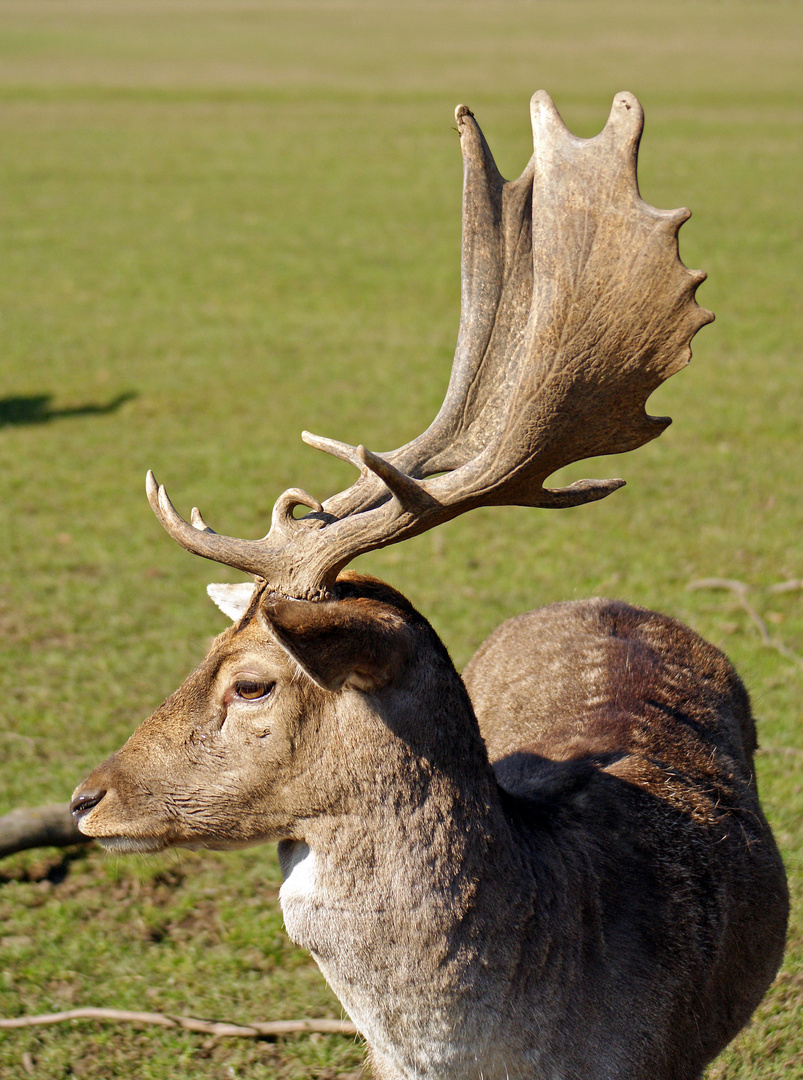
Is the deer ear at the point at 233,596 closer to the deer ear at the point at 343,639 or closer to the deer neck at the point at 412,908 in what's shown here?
the deer ear at the point at 343,639

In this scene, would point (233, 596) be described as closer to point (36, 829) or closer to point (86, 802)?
point (86, 802)

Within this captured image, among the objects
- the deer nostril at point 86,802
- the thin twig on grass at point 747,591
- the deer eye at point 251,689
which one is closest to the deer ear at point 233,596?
the deer eye at point 251,689

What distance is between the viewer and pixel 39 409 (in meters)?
11.0

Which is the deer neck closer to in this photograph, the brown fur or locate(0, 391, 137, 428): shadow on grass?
the brown fur

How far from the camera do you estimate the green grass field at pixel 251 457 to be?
4.39m

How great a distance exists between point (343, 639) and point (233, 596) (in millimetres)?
664

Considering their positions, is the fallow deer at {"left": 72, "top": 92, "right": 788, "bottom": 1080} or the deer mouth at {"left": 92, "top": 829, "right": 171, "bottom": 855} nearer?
the fallow deer at {"left": 72, "top": 92, "right": 788, "bottom": 1080}

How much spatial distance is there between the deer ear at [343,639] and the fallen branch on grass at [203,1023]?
1888mm

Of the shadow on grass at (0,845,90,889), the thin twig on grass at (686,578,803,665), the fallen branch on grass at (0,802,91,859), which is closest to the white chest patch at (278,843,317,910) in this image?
the fallen branch on grass at (0,802,91,859)

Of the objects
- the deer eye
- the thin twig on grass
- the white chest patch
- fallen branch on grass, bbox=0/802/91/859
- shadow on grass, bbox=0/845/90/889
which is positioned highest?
the deer eye

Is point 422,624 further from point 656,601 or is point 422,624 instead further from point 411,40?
point 411,40

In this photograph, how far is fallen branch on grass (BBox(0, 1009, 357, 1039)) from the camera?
400cm

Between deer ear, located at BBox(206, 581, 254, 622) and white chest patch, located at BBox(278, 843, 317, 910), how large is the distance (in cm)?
63

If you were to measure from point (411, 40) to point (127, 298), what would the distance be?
165 feet
